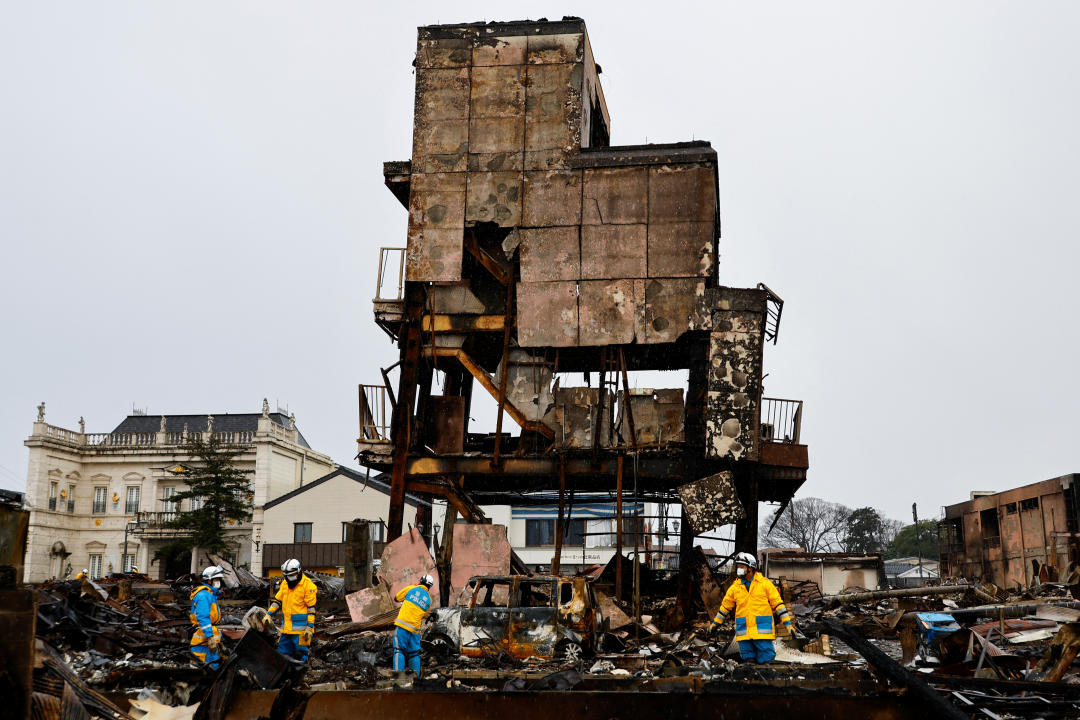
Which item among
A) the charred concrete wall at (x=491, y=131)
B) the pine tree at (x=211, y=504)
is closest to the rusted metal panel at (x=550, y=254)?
the charred concrete wall at (x=491, y=131)

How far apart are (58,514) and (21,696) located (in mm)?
63317

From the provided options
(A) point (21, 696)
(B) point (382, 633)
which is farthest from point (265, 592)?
(A) point (21, 696)

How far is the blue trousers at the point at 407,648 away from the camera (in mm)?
11984

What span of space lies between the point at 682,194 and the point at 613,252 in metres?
1.93

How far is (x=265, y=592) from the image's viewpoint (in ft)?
86.7

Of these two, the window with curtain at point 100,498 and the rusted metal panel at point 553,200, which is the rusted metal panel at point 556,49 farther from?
the window with curtain at point 100,498

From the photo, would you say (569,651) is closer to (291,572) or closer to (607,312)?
(291,572)

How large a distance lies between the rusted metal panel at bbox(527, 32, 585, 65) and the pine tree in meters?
40.2

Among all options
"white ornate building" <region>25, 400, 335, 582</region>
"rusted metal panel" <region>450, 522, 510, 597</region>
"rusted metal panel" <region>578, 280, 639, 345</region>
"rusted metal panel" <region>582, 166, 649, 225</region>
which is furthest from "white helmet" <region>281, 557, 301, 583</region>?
"white ornate building" <region>25, 400, 335, 582</region>

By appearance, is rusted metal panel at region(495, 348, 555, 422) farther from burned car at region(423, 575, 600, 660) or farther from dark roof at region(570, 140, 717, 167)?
burned car at region(423, 575, 600, 660)

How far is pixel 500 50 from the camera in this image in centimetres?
2191

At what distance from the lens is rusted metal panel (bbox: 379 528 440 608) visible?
1961cm

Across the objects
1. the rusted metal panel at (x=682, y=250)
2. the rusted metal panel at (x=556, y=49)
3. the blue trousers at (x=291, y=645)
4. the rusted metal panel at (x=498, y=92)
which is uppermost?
the rusted metal panel at (x=556, y=49)

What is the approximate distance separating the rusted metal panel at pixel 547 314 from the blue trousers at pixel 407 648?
31.3 ft
